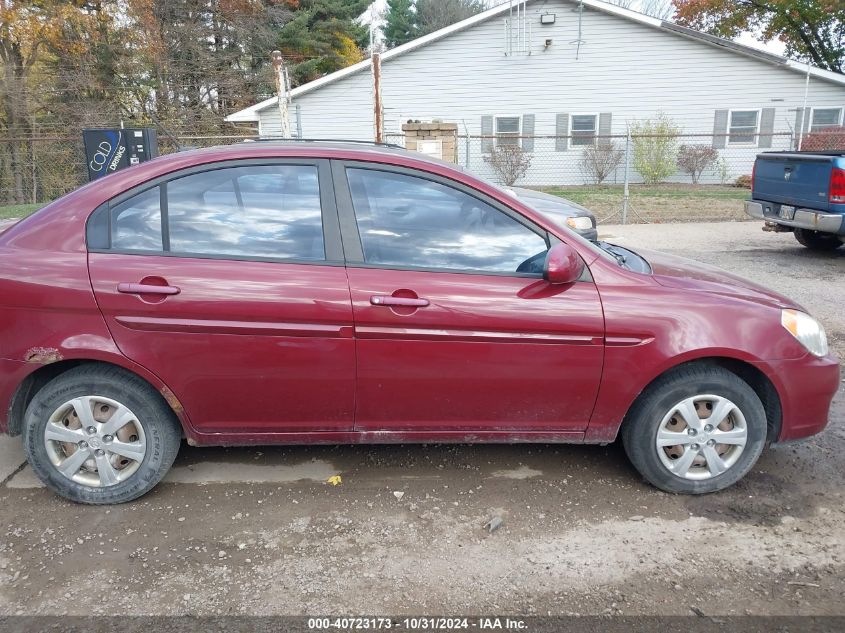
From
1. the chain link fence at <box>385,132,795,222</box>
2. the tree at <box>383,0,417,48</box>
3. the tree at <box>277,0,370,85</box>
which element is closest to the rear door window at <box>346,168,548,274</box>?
the chain link fence at <box>385,132,795,222</box>

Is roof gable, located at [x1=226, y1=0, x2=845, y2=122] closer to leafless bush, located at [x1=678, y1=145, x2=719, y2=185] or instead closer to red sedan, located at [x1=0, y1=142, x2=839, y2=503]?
leafless bush, located at [x1=678, y1=145, x2=719, y2=185]

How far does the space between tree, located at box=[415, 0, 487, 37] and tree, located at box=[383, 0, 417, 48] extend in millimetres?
447

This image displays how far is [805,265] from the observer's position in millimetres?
9266

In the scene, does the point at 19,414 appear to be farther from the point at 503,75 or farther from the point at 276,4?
the point at 276,4

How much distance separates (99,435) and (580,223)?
5.36 meters

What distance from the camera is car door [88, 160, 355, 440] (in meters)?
3.04

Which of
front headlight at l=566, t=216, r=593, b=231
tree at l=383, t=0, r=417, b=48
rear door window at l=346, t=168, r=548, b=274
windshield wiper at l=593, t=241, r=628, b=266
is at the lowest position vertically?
front headlight at l=566, t=216, r=593, b=231

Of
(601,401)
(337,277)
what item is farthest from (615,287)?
(337,277)

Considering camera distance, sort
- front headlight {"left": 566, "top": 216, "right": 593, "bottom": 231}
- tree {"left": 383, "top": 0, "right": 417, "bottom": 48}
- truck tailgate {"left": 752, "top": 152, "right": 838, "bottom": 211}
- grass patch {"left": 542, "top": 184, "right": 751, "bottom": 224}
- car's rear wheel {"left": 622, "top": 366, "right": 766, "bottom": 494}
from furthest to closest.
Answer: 1. tree {"left": 383, "top": 0, "right": 417, "bottom": 48}
2. grass patch {"left": 542, "top": 184, "right": 751, "bottom": 224}
3. truck tailgate {"left": 752, "top": 152, "right": 838, "bottom": 211}
4. front headlight {"left": 566, "top": 216, "right": 593, "bottom": 231}
5. car's rear wheel {"left": 622, "top": 366, "right": 766, "bottom": 494}

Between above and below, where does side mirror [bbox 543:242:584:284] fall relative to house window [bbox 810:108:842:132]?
below

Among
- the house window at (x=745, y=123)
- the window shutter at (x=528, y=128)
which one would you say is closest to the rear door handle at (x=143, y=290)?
the window shutter at (x=528, y=128)

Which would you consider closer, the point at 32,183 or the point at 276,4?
the point at 32,183

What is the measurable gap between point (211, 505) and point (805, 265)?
8.84 meters

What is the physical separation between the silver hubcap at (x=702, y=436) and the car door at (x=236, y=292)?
61.5 inches
